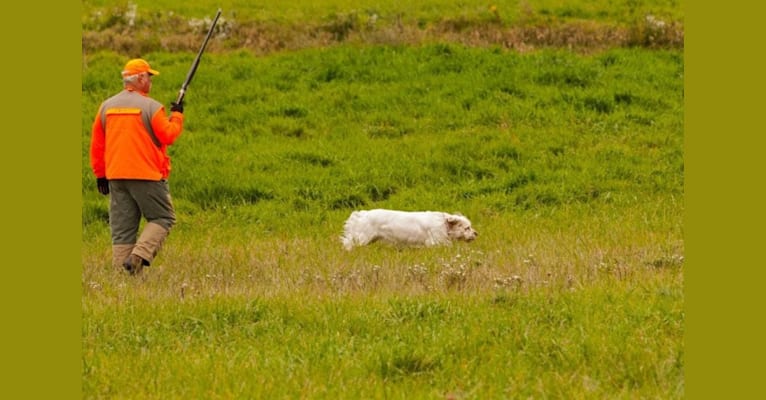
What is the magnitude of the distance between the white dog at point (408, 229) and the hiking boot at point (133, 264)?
8.56 feet

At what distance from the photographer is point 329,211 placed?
52.3ft

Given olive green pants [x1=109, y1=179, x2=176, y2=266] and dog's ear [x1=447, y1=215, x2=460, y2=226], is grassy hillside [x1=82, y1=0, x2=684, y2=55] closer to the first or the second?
dog's ear [x1=447, y1=215, x2=460, y2=226]

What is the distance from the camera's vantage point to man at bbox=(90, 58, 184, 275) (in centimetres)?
1049

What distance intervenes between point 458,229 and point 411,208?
11.3ft

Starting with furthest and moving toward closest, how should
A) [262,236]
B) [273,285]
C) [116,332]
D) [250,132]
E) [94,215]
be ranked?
→ [250,132], [94,215], [262,236], [273,285], [116,332]

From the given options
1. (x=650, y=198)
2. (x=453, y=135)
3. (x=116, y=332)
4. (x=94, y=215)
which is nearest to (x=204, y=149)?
(x=94, y=215)

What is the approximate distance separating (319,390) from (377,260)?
500 cm

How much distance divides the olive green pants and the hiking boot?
0.16 feet

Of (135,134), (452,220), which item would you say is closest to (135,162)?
(135,134)

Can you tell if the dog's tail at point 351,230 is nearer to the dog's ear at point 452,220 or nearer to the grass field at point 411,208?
the grass field at point 411,208

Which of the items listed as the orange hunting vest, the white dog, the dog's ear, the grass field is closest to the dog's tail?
the white dog

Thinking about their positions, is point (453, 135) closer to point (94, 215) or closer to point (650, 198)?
point (650, 198)

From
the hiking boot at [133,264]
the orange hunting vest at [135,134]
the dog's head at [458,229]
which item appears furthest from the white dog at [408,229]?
the orange hunting vest at [135,134]

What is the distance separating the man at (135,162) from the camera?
1049 cm
